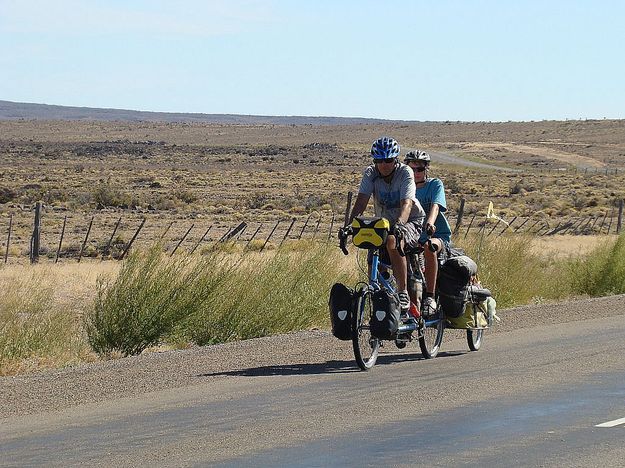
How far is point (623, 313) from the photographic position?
59.0ft

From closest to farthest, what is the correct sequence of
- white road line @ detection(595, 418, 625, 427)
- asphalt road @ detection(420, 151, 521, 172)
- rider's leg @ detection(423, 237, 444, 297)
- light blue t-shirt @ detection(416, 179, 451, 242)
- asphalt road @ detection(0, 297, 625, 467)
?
asphalt road @ detection(0, 297, 625, 467) → white road line @ detection(595, 418, 625, 427) → rider's leg @ detection(423, 237, 444, 297) → light blue t-shirt @ detection(416, 179, 451, 242) → asphalt road @ detection(420, 151, 521, 172)

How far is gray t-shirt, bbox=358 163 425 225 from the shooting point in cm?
1193

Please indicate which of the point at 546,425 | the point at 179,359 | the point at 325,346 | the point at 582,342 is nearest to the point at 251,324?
the point at 325,346

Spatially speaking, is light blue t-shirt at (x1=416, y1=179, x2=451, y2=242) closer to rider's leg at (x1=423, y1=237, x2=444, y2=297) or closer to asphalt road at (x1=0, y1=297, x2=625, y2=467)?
rider's leg at (x1=423, y1=237, x2=444, y2=297)

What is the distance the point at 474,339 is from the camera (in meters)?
13.7

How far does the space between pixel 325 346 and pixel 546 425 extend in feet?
17.0

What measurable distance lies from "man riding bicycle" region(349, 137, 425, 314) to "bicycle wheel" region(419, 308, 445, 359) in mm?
716

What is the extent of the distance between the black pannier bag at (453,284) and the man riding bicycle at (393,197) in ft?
3.16

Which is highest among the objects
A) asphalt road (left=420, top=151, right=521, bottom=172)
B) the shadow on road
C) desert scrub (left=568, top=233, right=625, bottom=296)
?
the shadow on road

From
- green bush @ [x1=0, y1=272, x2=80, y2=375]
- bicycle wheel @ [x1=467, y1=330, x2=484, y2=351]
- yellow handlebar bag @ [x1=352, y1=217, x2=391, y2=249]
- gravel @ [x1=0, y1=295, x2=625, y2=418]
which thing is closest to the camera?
gravel @ [x1=0, y1=295, x2=625, y2=418]

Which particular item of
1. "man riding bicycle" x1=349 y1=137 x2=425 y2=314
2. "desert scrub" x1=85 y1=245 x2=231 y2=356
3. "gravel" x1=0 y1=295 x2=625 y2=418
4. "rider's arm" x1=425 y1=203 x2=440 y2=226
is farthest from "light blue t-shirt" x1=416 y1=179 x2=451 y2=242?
"desert scrub" x1=85 y1=245 x2=231 y2=356

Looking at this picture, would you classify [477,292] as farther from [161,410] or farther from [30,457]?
[30,457]

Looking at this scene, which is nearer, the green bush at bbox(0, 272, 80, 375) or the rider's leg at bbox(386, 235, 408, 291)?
the rider's leg at bbox(386, 235, 408, 291)

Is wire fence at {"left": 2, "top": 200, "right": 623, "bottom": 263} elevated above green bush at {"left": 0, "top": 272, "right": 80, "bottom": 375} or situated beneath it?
situated beneath
